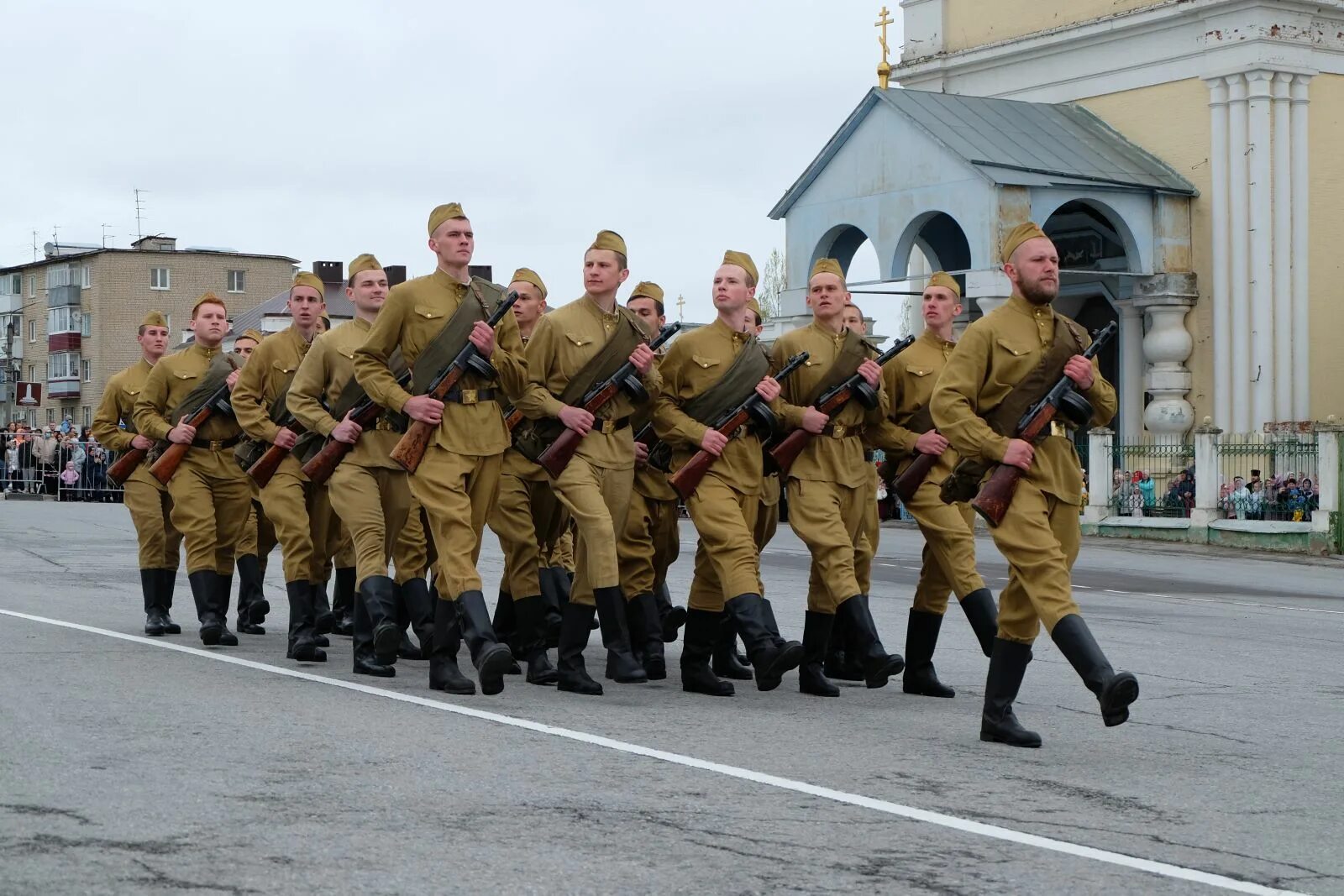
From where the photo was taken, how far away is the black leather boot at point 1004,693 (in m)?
7.98

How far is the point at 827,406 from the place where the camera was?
383 inches

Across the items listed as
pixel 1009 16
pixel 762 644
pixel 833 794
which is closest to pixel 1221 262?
pixel 1009 16

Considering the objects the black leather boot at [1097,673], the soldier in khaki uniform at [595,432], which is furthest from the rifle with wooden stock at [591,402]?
the black leather boot at [1097,673]

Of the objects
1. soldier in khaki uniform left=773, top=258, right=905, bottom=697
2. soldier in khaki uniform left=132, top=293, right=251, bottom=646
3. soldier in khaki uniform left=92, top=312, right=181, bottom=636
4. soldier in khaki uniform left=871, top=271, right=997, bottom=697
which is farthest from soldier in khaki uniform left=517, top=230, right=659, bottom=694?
soldier in khaki uniform left=92, top=312, right=181, bottom=636

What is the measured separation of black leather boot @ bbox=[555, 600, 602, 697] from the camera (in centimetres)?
934

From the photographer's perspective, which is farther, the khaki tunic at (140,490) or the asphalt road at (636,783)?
the khaki tunic at (140,490)

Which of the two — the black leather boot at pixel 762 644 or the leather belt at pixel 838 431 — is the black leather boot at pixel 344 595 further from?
the leather belt at pixel 838 431

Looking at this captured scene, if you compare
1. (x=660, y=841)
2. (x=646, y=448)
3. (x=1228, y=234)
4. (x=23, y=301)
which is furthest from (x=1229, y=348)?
(x=23, y=301)

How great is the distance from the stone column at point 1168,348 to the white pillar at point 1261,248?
1.05 m

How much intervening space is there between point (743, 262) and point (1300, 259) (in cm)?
2353

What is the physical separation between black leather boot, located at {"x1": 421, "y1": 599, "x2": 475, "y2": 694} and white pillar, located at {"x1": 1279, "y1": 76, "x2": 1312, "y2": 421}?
81.0 feet

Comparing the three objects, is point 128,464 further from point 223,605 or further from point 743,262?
point 743,262

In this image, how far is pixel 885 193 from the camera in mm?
32219

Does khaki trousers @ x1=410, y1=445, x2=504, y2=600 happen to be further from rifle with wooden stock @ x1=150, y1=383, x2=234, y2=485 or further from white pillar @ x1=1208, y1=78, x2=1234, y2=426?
white pillar @ x1=1208, y1=78, x2=1234, y2=426
